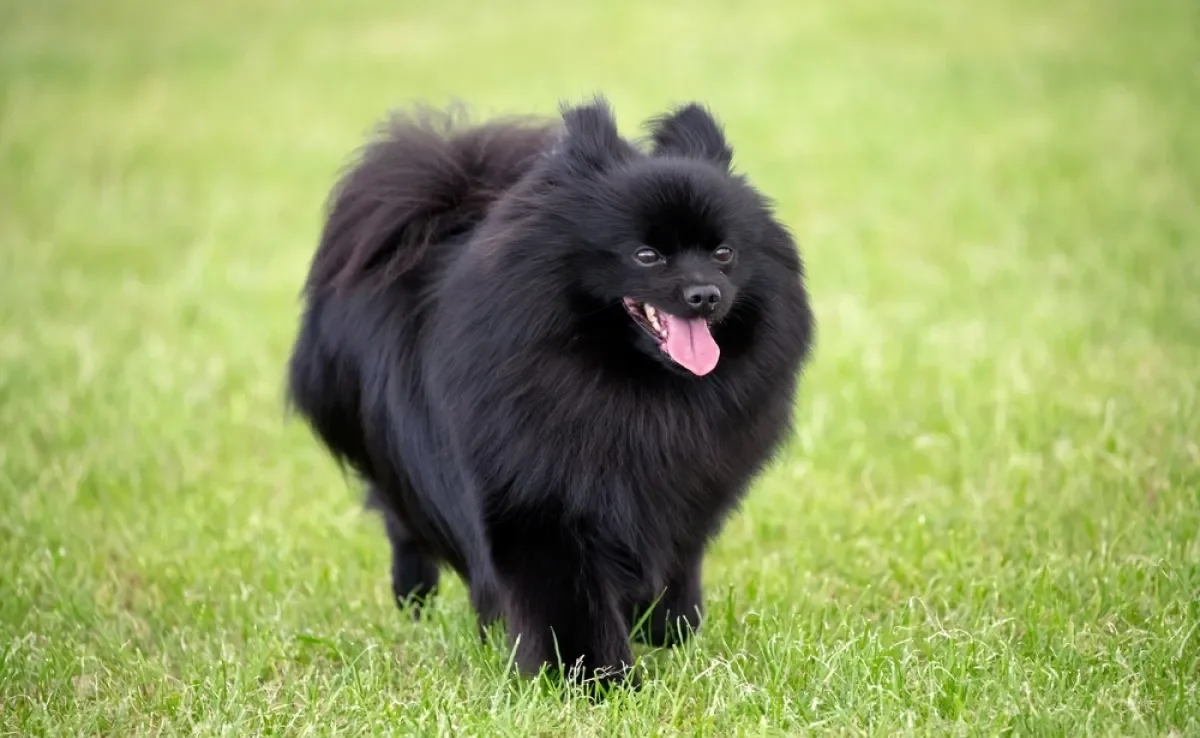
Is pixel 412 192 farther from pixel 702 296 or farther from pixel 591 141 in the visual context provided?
pixel 702 296

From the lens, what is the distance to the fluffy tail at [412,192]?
4316 millimetres

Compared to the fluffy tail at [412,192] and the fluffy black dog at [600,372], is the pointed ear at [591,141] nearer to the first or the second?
the fluffy black dog at [600,372]

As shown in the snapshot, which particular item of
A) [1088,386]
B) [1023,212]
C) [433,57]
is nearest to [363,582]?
[1088,386]

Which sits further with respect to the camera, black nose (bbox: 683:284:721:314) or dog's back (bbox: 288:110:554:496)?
dog's back (bbox: 288:110:554:496)

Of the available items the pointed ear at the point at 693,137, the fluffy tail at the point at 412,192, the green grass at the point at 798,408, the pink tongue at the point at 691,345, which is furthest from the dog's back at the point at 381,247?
the pink tongue at the point at 691,345

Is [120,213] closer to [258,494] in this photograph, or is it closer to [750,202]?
[258,494]

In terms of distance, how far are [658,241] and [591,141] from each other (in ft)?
1.19

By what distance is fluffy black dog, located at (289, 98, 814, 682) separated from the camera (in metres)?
3.70

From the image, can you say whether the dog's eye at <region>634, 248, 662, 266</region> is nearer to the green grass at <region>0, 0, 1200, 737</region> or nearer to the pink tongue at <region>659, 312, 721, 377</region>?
the pink tongue at <region>659, 312, 721, 377</region>

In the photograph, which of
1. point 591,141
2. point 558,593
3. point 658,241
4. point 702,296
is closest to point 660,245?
point 658,241

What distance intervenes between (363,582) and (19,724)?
1.72 meters

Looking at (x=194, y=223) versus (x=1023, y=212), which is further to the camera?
(x=194, y=223)

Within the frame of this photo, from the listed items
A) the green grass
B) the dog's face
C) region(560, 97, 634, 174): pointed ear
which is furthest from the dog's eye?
the green grass

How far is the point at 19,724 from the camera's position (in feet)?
12.6
